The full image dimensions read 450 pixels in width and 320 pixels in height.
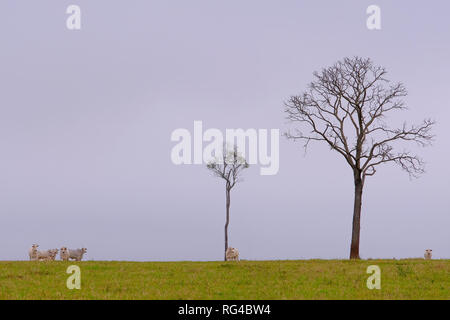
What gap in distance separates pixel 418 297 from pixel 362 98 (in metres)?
26.9

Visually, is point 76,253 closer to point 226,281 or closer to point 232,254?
point 232,254

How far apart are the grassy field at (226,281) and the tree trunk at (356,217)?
29.2ft

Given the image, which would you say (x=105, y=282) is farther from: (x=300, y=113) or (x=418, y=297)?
(x=300, y=113)

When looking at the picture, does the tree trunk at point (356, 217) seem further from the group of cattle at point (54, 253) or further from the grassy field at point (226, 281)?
the grassy field at point (226, 281)

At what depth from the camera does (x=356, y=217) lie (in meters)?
41.2

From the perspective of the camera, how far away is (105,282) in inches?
920

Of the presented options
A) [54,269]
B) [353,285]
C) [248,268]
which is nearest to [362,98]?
[248,268]

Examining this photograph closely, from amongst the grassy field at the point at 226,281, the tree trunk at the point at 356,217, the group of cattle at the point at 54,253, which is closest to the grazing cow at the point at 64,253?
the group of cattle at the point at 54,253

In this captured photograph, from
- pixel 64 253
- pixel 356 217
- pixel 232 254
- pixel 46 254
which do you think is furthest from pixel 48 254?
pixel 356 217

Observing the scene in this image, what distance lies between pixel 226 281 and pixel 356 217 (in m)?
20.3

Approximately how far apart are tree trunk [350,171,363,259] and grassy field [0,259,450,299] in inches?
351

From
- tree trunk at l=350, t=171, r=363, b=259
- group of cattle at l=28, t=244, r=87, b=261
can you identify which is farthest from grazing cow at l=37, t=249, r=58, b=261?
tree trunk at l=350, t=171, r=363, b=259

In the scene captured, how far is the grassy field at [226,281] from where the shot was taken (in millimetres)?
20109

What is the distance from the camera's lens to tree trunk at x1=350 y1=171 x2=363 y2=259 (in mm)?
40500
